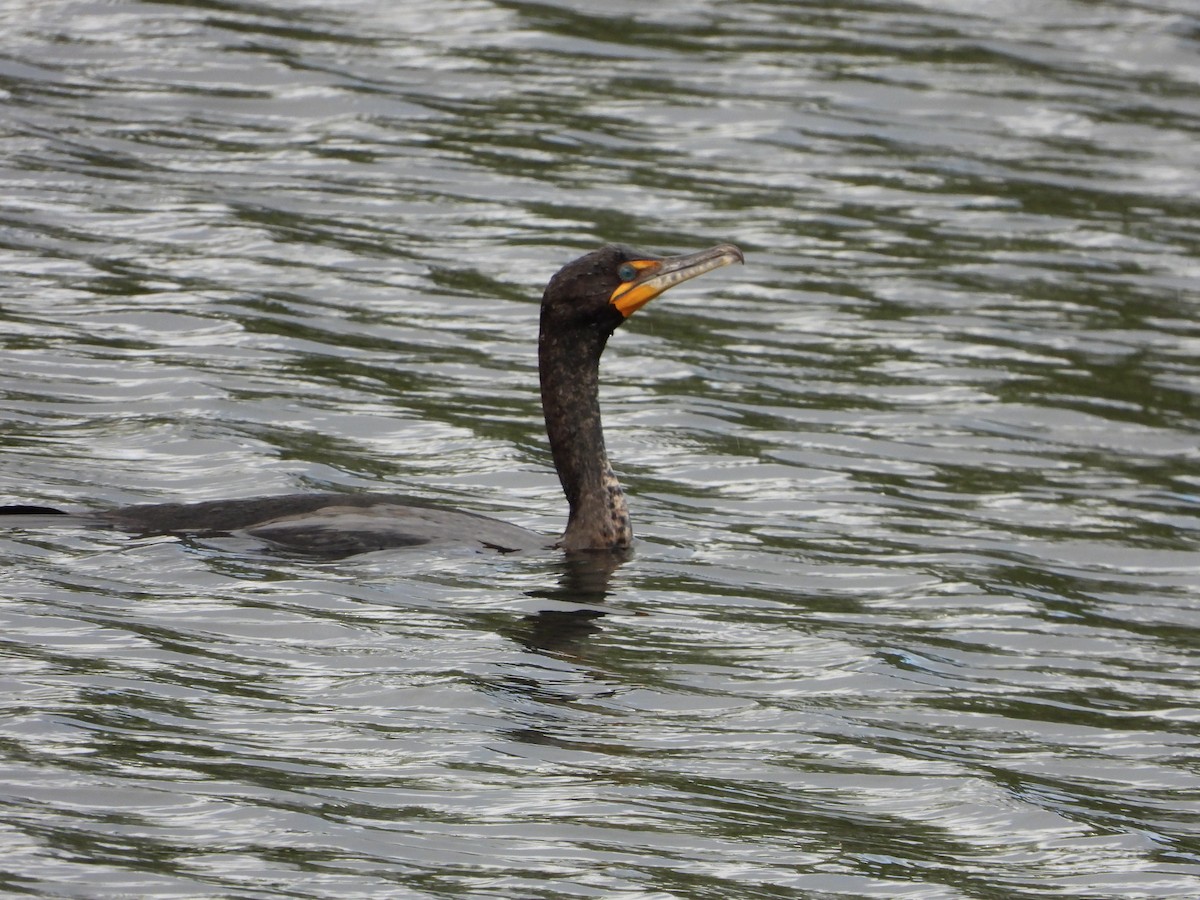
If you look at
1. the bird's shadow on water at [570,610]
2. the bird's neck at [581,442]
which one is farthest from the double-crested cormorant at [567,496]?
the bird's shadow on water at [570,610]

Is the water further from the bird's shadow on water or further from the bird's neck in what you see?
the bird's neck

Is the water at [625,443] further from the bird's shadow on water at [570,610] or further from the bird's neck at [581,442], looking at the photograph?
the bird's neck at [581,442]

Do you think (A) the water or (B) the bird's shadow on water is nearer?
(A) the water

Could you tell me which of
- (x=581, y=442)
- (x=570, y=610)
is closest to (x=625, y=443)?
(x=581, y=442)

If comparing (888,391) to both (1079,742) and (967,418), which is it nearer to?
(967,418)

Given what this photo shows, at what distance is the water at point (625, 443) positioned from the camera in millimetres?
5559

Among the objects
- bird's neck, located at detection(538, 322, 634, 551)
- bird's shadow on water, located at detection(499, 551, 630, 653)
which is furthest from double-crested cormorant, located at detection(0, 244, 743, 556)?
bird's shadow on water, located at detection(499, 551, 630, 653)

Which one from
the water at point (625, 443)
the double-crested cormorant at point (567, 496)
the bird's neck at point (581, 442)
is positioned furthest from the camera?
the bird's neck at point (581, 442)

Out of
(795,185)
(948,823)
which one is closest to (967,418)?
(795,185)

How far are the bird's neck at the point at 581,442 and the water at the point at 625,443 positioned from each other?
225 millimetres

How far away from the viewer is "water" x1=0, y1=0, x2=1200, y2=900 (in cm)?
556

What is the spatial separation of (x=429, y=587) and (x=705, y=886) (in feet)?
8.29

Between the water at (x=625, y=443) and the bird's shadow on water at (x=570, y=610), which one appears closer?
the water at (x=625, y=443)

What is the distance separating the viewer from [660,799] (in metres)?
5.67
